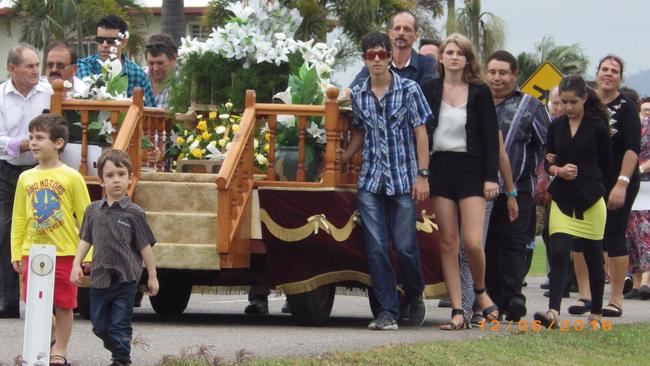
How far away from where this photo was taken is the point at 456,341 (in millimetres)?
10094

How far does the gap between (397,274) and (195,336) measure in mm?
1934

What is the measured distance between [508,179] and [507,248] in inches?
24.8

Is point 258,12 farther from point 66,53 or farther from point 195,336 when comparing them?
point 195,336

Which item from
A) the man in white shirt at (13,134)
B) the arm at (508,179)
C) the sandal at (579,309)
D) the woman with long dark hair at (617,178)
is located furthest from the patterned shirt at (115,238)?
the sandal at (579,309)

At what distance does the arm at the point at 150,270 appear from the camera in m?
8.45

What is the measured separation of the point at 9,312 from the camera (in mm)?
12023

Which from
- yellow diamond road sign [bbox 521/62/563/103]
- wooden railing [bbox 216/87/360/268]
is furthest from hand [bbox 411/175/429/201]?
yellow diamond road sign [bbox 521/62/563/103]

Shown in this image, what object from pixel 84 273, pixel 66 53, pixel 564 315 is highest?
pixel 66 53

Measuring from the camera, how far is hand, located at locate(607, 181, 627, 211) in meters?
12.7

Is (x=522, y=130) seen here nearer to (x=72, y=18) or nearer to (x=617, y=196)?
(x=617, y=196)

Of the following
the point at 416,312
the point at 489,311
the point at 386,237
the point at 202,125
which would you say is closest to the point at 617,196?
the point at 489,311

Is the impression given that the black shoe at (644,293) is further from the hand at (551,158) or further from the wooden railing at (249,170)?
the wooden railing at (249,170)

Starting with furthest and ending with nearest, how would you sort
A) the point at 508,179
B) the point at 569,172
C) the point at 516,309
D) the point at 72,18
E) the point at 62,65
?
1. the point at 72,18
2. the point at 62,65
3. the point at 516,309
4. the point at 508,179
5. the point at 569,172

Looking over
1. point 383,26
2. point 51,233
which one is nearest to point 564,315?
point 51,233
